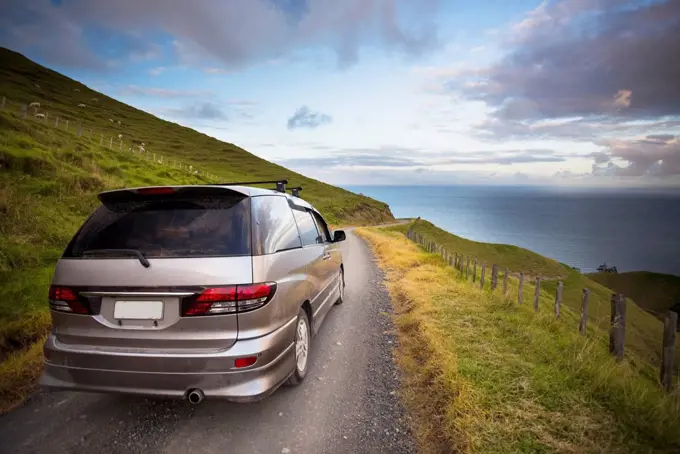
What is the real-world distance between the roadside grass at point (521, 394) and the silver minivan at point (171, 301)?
1.56 metres

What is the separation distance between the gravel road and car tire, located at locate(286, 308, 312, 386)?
0.38 ft

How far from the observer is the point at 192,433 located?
2928 mm

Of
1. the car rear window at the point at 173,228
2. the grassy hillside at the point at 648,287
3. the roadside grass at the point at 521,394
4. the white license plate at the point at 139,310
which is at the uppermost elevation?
the car rear window at the point at 173,228

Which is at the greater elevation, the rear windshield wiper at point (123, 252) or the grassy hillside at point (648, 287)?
the rear windshield wiper at point (123, 252)

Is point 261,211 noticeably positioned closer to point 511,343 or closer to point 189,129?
point 511,343

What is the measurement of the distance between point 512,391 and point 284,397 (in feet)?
7.17

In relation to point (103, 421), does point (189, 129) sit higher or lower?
higher

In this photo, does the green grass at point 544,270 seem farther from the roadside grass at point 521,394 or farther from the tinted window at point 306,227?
the tinted window at point 306,227

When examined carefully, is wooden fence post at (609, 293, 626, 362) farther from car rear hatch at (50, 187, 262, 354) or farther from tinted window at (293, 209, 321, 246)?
car rear hatch at (50, 187, 262, 354)

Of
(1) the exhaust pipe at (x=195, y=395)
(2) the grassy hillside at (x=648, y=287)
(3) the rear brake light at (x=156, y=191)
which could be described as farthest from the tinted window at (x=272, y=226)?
(2) the grassy hillside at (x=648, y=287)

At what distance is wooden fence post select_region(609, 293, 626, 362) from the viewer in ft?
15.6

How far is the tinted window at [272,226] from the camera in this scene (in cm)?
292

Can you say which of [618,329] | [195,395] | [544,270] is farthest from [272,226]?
[544,270]

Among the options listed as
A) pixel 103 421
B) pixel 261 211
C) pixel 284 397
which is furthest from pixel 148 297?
pixel 284 397
